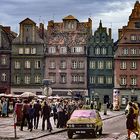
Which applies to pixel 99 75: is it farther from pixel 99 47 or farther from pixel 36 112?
pixel 36 112

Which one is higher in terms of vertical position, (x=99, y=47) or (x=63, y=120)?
(x=99, y=47)

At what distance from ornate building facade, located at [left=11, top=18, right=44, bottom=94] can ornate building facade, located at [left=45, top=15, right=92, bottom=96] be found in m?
1.46

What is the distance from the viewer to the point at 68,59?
10144cm

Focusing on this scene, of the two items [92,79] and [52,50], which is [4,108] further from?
[52,50]

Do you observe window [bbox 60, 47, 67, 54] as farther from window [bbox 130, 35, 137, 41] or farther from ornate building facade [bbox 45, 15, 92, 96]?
window [bbox 130, 35, 137, 41]

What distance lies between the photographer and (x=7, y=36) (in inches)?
4038

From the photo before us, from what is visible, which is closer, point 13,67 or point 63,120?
point 63,120

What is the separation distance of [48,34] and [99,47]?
32.0 feet

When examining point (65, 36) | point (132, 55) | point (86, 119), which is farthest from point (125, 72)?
point (86, 119)

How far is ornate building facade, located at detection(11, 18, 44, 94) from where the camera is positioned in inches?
3979

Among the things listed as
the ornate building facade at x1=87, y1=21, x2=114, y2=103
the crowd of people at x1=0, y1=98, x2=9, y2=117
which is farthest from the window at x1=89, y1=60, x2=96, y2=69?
the crowd of people at x1=0, y1=98, x2=9, y2=117

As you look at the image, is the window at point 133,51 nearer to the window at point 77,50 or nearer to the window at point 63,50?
the window at point 77,50

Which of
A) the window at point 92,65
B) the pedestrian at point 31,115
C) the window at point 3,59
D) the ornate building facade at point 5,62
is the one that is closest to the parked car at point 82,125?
the pedestrian at point 31,115

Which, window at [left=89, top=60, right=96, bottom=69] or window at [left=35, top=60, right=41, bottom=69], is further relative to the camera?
window at [left=35, top=60, right=41, bottom=69]
